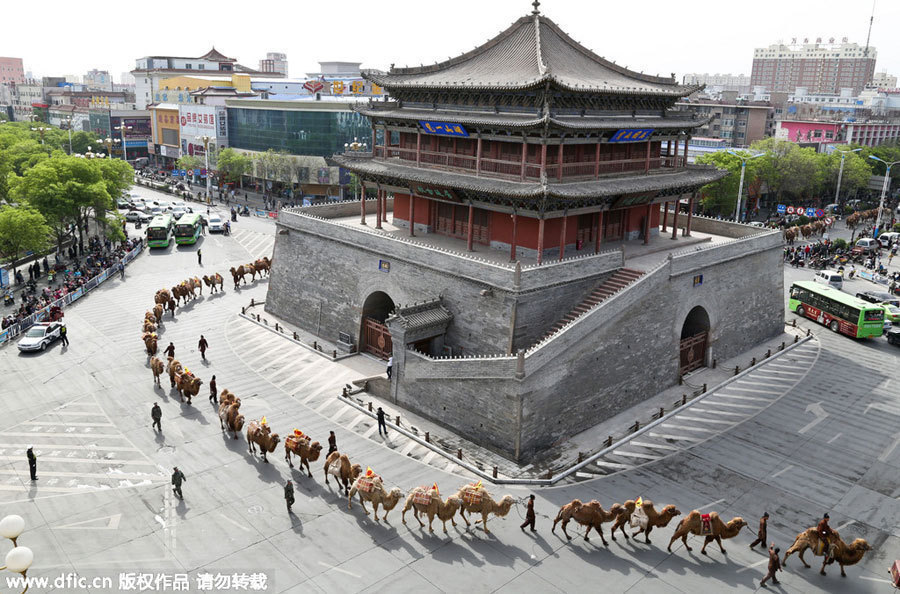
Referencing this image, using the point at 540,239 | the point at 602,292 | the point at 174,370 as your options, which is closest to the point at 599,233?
the point at 540,239

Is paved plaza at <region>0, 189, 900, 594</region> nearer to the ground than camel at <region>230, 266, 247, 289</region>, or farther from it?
nearer to the ground

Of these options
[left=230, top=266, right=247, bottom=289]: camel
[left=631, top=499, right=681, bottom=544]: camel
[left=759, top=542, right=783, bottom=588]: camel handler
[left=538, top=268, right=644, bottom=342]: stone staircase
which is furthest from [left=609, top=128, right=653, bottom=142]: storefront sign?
[left=230, top=266, right=247, bottom=289]: camel

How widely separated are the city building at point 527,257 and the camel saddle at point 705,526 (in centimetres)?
757

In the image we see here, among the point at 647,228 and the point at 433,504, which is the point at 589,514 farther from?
the point at 647,228

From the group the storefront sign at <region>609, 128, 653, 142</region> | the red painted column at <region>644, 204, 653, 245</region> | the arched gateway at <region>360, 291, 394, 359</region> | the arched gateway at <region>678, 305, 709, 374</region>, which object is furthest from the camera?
the red painted column at <region>644, 204, 653, 245</region>

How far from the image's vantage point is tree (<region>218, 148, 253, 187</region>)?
86125 mm

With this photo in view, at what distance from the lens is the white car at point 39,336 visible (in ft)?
120

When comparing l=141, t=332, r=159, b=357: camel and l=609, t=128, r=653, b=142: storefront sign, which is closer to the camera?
l=141, t=332, r=159, b=357: camel

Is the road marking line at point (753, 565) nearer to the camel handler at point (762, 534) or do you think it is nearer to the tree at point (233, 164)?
the camel handler at point (762, 534)

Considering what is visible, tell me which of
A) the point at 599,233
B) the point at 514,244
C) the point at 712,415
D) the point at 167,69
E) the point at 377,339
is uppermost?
the point at 167,69

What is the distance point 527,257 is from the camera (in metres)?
34.7

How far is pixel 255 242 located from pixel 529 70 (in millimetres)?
37414

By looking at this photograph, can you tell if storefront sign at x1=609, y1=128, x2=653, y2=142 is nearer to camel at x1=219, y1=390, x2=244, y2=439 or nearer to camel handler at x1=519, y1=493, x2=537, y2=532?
camel handler at x1=519, y1=493, x2=537, y2=532

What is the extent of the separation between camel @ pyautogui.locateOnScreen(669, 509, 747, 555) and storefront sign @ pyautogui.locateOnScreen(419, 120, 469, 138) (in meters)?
22.1
